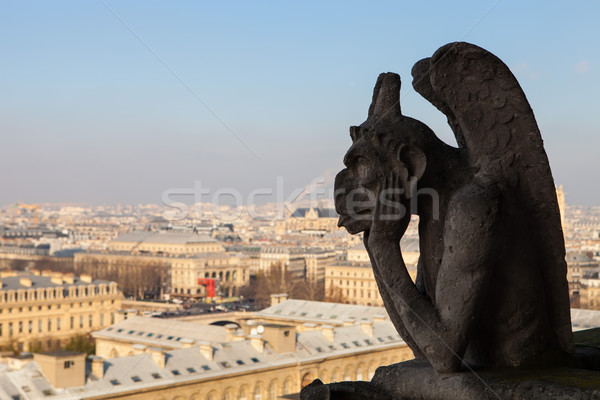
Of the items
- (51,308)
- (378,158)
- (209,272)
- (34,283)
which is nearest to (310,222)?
(209,272)

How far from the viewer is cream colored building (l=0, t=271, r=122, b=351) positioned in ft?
165

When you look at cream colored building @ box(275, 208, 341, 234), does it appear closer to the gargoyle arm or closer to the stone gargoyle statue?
the stone gargoyle statue

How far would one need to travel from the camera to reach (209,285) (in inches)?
3000

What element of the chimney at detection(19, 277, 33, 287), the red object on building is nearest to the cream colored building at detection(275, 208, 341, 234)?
the red object on building

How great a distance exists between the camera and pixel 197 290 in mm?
77438

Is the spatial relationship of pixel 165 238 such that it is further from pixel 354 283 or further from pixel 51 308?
pixel 51 308

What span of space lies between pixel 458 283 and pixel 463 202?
22 centimetres

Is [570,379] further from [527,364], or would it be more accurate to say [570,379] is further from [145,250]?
[145,250]

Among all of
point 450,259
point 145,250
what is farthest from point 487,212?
point 145,250

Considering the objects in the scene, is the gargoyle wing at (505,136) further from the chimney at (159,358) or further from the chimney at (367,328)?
the chimney at (367,328)

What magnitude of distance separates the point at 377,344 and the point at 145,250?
66.0m

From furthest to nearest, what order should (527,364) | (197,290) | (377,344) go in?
(197,290), (377,344), (527,364)

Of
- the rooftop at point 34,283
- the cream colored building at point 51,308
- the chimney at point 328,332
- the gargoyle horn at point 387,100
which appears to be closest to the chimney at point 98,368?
the chimney at point 328,332

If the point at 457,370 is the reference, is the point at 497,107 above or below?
above
